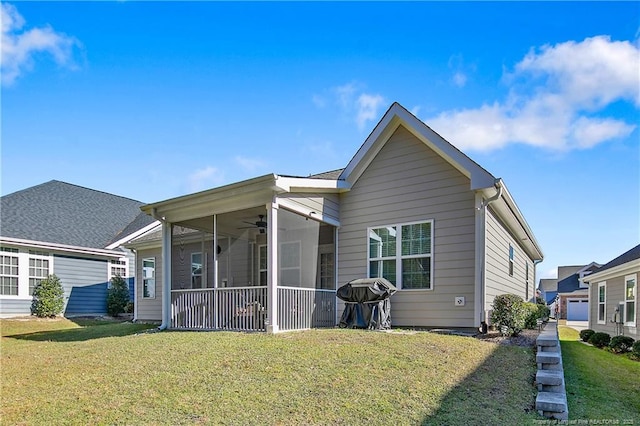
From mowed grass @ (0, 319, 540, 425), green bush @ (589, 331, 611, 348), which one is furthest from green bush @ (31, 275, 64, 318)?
green bush @ (589, 331, 611, 348)

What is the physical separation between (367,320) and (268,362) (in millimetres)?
3472

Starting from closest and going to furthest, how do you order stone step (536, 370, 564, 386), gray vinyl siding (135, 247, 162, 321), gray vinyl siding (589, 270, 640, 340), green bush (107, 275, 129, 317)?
stone step (536, 370, 564, 386)
gray vinyl siding (589, 270, 640, 340)
gray vinyl siding (135, 247, 162, 321)
green bush (107, 275, 129, 317)

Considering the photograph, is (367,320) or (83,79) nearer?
(367,320)

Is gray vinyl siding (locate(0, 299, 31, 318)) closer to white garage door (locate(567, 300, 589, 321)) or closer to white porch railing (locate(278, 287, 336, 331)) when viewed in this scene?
white porch railing (locate(278, 287, 336, 331))

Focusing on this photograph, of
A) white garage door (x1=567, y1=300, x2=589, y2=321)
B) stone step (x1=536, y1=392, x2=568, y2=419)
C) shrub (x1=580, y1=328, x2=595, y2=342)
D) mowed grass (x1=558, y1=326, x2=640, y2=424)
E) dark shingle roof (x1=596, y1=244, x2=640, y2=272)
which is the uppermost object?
dark shingle roof (x1=596, y1=244, x2=640, y2=272)

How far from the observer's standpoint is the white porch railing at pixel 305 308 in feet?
29.9

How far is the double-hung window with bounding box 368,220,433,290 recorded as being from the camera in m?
9.62

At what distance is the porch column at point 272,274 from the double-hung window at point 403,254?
2.59 meters

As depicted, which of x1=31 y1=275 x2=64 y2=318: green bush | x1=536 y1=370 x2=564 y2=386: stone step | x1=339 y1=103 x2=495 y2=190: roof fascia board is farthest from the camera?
x1=31 y1=275 x2=64 y2=318: green bush

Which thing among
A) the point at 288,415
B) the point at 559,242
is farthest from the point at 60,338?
the point at 559,242

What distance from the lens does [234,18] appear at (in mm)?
10398

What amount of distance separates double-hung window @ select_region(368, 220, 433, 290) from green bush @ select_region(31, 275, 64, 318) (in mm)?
13096

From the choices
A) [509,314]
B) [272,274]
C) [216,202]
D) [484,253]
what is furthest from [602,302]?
[216,202]

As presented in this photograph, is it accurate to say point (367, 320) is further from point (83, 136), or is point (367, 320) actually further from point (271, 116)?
point (83, 136)
